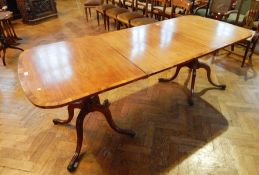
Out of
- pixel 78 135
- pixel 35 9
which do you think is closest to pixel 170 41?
pixel 78 135

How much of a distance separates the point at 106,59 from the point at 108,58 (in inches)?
0.7

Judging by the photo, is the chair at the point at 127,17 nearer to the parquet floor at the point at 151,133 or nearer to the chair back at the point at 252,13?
the parquet floor at the point at 151,133

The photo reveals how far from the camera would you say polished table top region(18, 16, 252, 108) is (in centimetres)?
107

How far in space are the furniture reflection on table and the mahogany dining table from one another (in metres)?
1.97

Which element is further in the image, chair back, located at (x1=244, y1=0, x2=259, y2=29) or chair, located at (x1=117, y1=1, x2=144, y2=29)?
chair, located at (x1=117, y1=1, x2=144, y2=29)

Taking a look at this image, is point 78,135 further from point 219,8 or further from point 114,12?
point 219,8

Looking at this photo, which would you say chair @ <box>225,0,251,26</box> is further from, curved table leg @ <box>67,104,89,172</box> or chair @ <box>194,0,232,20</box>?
curved table leg @ <box>67,104,89,172</box>

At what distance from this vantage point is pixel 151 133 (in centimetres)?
187

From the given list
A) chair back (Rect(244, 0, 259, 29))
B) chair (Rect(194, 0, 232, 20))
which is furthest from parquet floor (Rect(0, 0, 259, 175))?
chair (Rect(194, 0, 232, 20))

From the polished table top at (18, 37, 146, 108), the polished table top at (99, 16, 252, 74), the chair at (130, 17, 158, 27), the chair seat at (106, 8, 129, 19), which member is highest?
the polished table top at (99, 16, 252, 74)

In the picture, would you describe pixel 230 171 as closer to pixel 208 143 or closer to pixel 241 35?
pixel 208 143

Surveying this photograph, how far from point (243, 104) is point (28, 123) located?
2183 mm

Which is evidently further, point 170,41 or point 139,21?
point 139,21

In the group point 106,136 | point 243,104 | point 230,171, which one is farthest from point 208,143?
point 106,136
